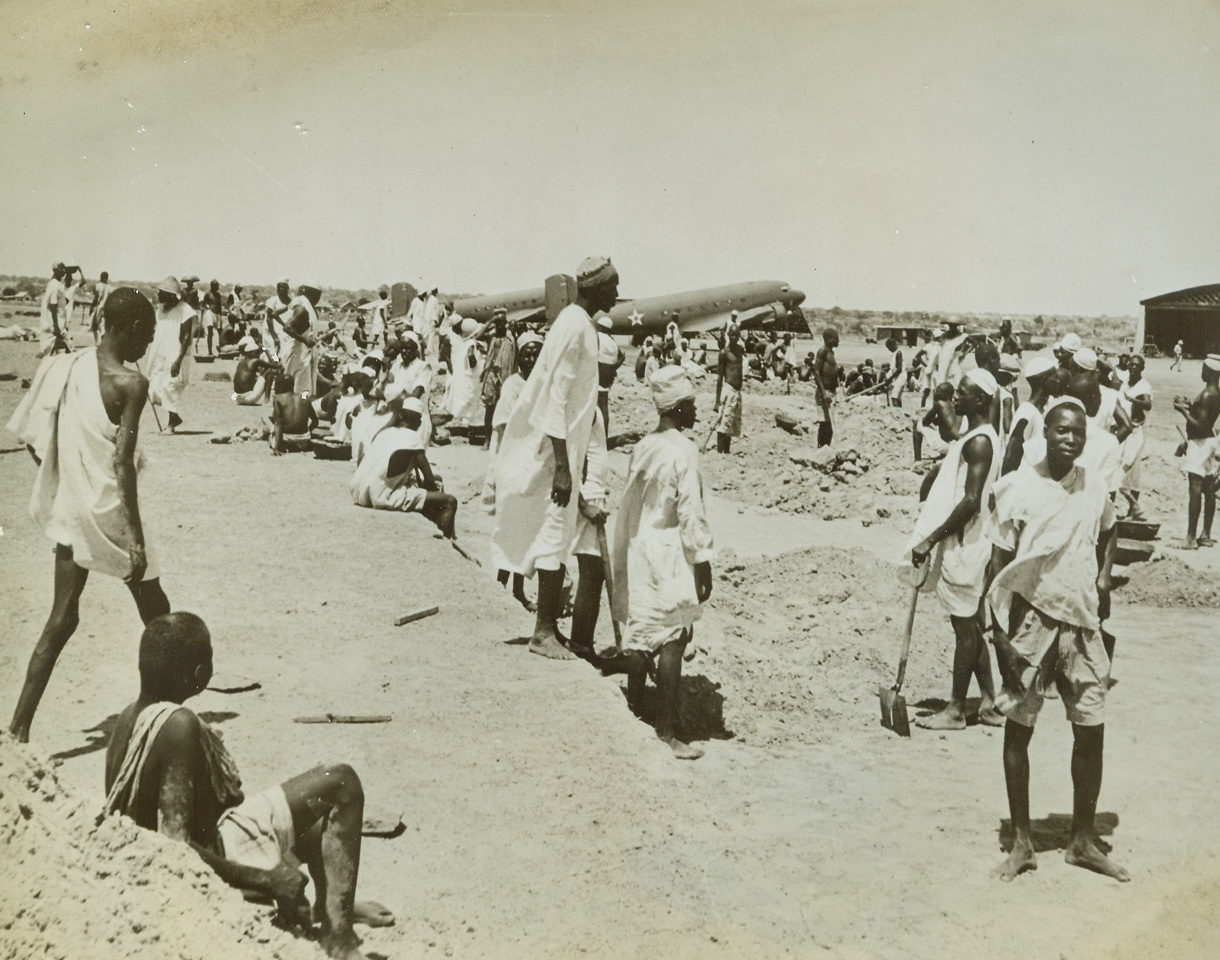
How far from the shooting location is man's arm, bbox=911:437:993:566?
16.5 feet

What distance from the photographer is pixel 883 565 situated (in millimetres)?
7980

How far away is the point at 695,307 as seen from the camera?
30594mm

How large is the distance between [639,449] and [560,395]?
1.71 ft

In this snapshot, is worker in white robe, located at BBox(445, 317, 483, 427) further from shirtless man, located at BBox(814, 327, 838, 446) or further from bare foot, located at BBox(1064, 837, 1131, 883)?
bare foot, located at BBox(1064, 837, 1131, 883)

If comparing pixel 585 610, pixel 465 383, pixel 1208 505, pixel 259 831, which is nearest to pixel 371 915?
pixel 259 831

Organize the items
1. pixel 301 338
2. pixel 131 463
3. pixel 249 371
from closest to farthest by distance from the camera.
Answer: pixel 131 463 → pixel 301 338 → pixel 249 371

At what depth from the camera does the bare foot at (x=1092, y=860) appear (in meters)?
3.93

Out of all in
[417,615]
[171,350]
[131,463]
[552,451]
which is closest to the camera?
[131,463]

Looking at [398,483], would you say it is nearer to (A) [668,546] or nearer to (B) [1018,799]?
(A) [668,546]

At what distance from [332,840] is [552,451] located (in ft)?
8.29

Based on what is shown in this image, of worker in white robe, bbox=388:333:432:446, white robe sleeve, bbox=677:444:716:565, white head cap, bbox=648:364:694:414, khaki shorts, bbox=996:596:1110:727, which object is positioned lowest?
khaki shorts, bbox=996:596:1110:727

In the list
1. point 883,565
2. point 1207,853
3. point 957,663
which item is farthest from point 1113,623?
point 1207,853

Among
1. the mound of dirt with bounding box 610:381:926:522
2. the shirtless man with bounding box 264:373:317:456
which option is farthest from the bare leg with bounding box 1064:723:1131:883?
the shirtless man with bounding box 264:373:317:456

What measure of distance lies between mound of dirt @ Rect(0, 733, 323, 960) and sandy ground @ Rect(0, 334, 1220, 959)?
→ 0.08ft
